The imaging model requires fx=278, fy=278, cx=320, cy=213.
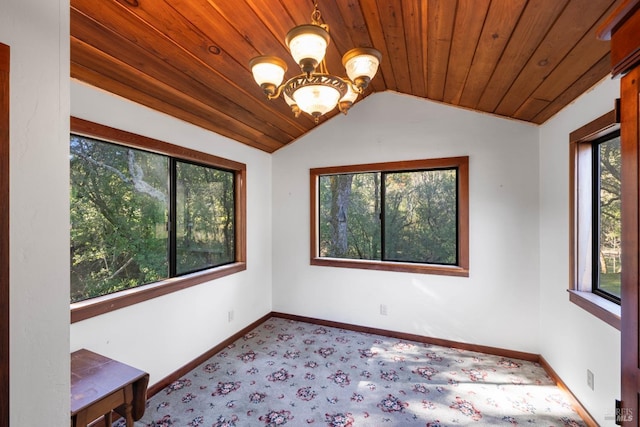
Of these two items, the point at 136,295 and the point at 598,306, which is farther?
the point at 136,295

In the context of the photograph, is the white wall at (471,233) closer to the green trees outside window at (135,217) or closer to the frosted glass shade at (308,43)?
the green trees outside window at (135,217)

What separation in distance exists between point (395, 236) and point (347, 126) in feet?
4.97

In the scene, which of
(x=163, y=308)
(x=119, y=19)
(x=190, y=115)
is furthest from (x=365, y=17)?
(x=163, y=308)

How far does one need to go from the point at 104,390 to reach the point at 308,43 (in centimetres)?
199

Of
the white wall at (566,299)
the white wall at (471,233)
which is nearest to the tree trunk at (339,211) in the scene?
the white wall at (471,233)

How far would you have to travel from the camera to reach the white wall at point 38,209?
82 cm

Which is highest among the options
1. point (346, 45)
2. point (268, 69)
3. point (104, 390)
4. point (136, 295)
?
point (346, 45)

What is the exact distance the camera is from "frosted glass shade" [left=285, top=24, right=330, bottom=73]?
1135 millimetres

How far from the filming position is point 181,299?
2.61 m

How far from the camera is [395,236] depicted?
134 inches

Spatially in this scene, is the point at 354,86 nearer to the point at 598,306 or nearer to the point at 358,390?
the point at 598,306

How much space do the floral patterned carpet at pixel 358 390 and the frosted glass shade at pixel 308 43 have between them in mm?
2306

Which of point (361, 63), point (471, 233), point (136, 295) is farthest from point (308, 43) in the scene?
point (471, 233)

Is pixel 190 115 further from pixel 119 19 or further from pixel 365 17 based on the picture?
pixel 365 17
